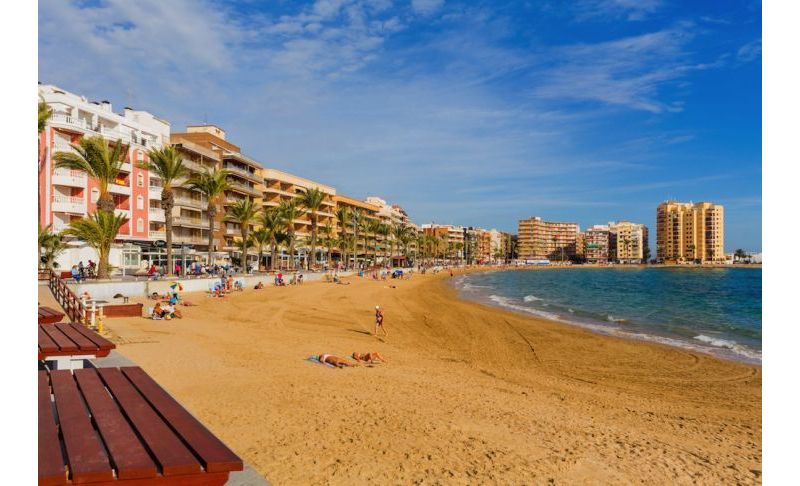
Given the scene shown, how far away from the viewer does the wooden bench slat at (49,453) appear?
2.67 metres

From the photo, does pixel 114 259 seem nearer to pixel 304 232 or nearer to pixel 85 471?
pixel 85 471

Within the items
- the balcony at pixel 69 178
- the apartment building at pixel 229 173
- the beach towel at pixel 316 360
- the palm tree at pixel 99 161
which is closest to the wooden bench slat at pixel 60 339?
the beach towel at pixel 316 360

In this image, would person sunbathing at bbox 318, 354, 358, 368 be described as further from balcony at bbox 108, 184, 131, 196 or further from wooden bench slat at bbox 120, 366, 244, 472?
balcony at bbox 108, 184, 131, 196

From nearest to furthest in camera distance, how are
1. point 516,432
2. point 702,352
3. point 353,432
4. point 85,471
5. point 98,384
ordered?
1. point 85,471
2. point 98,384
3. point 353,432
4. point 516,432
5. point 702,352

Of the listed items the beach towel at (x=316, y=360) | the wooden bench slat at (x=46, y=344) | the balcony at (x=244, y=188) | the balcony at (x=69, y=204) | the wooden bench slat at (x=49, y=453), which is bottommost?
the beach towel at (x=316, y=360)

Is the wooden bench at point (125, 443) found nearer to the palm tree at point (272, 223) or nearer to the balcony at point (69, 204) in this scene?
the balcony at point (69, 204)

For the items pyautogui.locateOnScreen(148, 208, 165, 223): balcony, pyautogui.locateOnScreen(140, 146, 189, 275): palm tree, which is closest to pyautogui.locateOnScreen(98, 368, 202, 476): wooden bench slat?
pyautogui.locateOnScreen(140, 146, 189, 275): palm tree

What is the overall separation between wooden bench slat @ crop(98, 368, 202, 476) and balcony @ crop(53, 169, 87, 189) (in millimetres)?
41717

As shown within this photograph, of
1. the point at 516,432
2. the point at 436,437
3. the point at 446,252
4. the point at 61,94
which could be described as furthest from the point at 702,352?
the point at 446,252

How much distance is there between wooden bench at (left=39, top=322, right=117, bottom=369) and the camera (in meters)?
6.15

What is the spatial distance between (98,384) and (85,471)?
195 cm

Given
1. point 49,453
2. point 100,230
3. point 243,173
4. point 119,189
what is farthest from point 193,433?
point 243,173

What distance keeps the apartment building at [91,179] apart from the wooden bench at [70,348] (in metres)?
33.7
